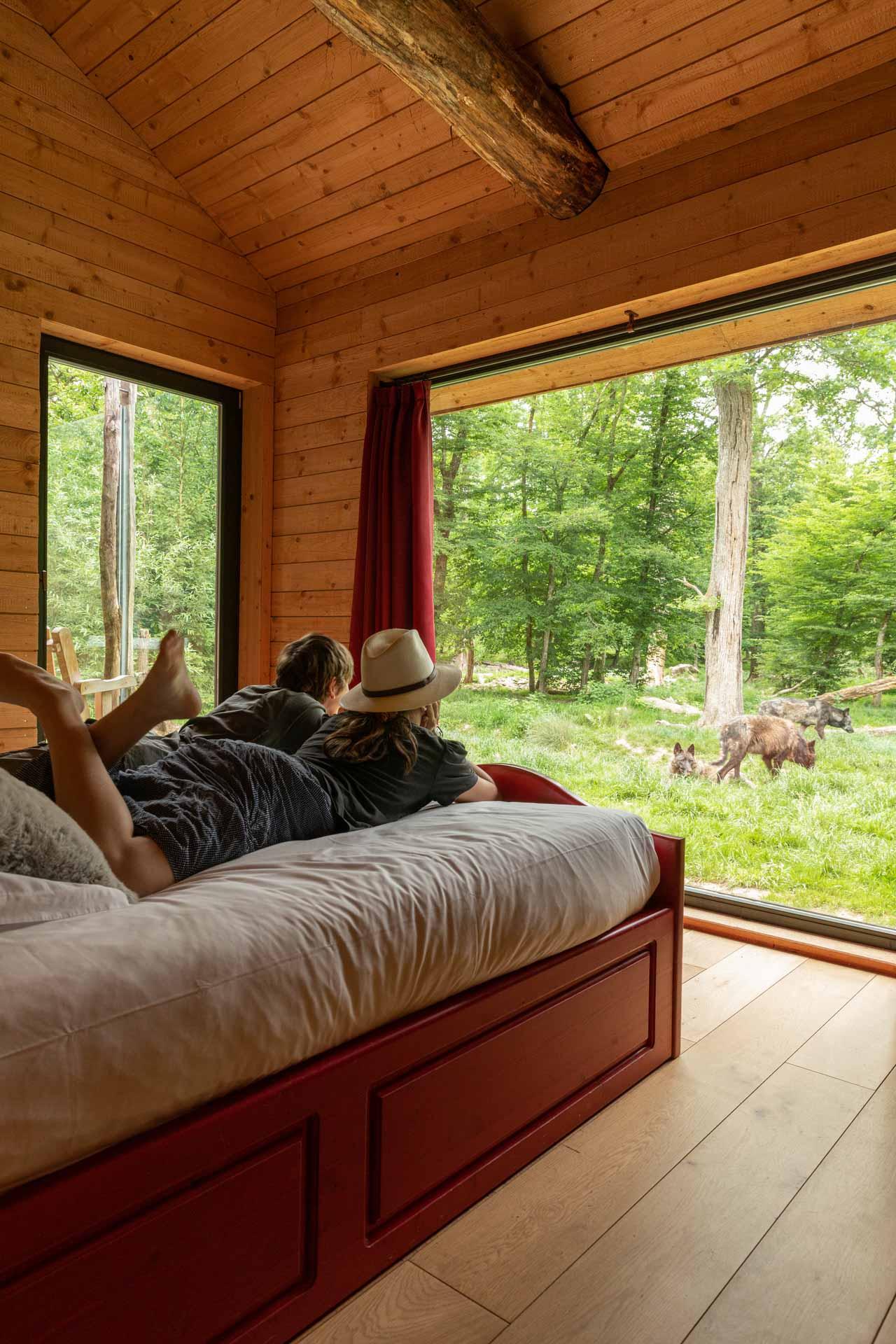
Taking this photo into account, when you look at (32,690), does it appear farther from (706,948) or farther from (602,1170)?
(706,948)

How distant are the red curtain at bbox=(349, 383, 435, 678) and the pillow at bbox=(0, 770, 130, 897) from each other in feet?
7.75

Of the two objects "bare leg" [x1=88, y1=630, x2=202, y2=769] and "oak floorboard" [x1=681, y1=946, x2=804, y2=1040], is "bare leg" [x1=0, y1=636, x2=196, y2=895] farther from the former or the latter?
"oak floorboard" [x1=681, y1=946, x2=804, y2=1040]

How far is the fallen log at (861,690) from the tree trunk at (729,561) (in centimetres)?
33

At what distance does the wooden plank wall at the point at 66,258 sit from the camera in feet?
10.8

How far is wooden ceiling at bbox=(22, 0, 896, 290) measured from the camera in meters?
2.57

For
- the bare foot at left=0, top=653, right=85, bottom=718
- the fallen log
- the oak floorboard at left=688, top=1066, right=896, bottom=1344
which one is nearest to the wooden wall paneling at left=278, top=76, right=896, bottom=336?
the fallen log

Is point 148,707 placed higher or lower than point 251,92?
lower

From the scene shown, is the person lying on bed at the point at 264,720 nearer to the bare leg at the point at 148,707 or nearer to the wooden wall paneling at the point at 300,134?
the bare leg at the point at 148,707

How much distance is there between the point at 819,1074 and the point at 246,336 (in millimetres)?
3683

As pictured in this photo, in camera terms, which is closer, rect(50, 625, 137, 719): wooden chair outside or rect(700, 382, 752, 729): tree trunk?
rect(700, 382, 752, 729): tree trunk

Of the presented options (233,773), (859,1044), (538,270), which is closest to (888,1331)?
(859,1044)

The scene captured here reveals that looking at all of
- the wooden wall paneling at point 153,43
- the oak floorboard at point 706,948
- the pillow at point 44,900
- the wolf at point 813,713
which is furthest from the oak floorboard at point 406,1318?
the wooden wall paneling at point 153,43

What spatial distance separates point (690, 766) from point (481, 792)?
57.4 inches

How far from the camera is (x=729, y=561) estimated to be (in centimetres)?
333
